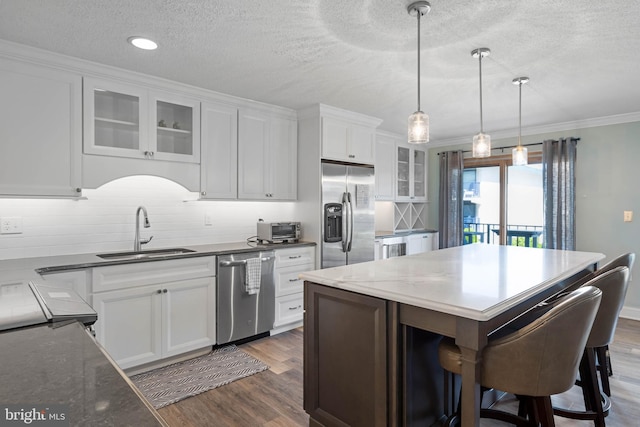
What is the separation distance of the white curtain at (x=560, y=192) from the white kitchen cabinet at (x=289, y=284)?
318 centimetres

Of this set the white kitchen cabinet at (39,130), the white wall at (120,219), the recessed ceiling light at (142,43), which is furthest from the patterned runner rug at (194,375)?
the recessed ceiling light at (142,43)

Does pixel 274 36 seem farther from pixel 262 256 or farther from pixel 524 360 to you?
pixel 524 360

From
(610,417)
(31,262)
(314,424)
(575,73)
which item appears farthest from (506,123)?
(31,262)

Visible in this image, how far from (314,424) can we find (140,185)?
2492mm

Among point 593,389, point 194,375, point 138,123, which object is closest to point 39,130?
point 138,123

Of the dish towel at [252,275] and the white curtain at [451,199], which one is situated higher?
the white curtain at [451,199]

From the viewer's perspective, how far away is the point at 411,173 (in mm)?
5812

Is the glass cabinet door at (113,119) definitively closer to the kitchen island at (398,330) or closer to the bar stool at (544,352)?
the kitchen island at (398,330)

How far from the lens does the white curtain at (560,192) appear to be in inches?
178

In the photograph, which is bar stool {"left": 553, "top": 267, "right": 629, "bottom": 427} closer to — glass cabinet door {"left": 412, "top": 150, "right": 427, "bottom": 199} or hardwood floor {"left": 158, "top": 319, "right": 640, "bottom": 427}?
hardwood floor {"left": 158, "top": 319, "right": 640, "bottom": 427}

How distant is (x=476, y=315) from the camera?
1.35m

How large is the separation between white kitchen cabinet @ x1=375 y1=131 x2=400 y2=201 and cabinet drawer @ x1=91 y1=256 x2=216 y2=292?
2913 mm

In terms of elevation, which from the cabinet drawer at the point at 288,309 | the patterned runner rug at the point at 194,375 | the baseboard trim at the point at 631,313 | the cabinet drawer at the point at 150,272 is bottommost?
the patterned runner rug at the point at 194,375

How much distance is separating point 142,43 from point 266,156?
1661 mm
